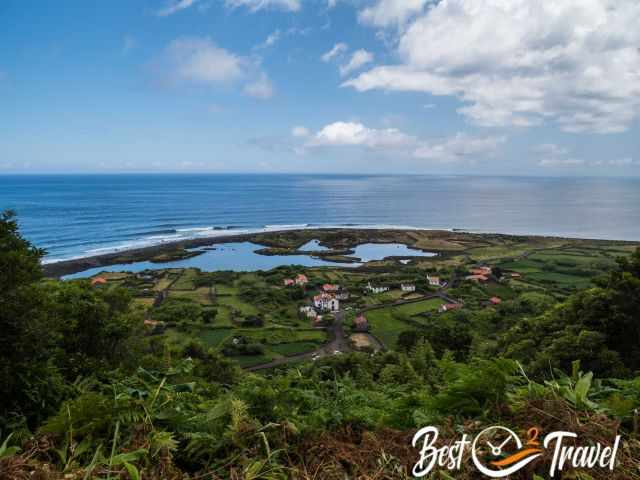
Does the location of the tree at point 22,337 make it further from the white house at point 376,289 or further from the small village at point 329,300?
the white house at point 376,289

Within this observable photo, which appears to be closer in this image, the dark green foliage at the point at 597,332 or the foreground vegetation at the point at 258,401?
the foreground vegetation at the point at 258,401

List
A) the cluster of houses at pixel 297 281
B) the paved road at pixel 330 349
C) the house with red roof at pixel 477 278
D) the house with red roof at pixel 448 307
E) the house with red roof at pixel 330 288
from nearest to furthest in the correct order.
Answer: the paved road at pixel 330 349
the house with red roof at pixel 448 307
the house with red roof at pixel 330 288
the cluster of houses at pixel 297 281
the house with red roof at pixel 477 278

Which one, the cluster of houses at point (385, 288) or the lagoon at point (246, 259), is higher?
the lagoon at point (246, 259)

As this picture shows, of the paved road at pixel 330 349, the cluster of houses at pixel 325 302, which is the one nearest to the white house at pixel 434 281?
the cluster of houses at pixel 325 302

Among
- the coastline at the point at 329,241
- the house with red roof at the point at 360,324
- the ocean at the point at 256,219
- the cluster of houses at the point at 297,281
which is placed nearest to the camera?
the house with red roof at the point at 360,324

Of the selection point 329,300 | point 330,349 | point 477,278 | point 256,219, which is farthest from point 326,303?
point 256,219

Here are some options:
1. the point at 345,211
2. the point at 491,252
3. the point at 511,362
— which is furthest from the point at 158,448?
the point at 345,211
